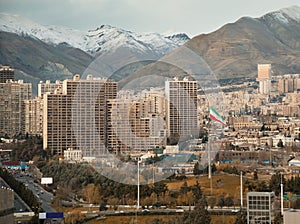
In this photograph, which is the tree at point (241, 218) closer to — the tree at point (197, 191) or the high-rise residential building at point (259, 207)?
the high-rise residential building at point (259, 207)

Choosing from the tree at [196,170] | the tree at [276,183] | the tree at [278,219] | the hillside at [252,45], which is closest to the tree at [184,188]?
the tree at [276,183]

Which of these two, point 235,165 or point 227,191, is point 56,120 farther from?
point 227,191

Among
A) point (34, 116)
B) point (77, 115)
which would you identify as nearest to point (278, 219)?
point (77, 115)

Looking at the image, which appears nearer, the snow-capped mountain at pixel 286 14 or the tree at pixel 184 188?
the tree at pixel 184 188

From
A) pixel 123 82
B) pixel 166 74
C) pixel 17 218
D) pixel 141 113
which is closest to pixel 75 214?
pixel 17 218

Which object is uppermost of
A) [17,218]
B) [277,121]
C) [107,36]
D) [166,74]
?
[107,36]

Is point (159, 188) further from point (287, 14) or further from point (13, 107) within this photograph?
point (287, 14)

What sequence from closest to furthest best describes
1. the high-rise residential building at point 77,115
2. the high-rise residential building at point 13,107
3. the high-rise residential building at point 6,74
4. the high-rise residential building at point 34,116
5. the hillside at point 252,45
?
1. the high-rise residential building at point 77,115
2. the high-rise residential building at point 34,116
3. the high-rise residential building at point 13,107
4. the high-rise residential building at point 6,74
5. the hillside at point 252,45
